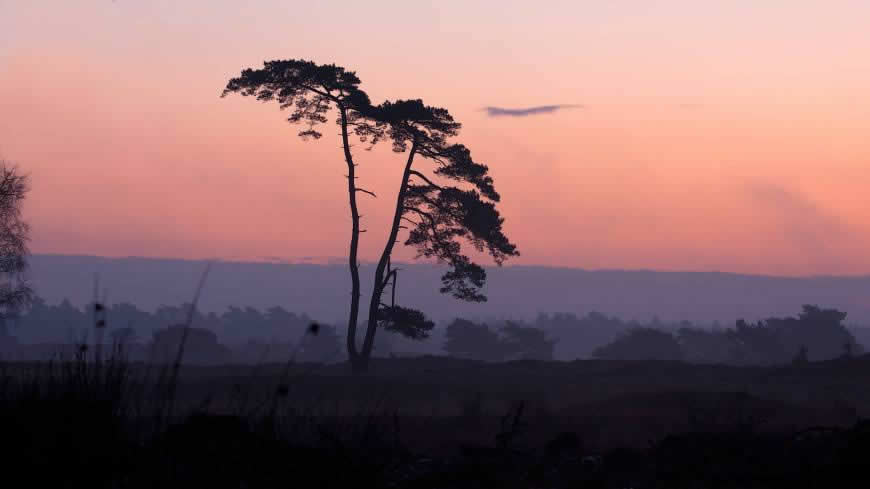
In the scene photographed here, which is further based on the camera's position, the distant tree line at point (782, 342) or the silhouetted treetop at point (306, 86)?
the distant tree line at point (782, 342)

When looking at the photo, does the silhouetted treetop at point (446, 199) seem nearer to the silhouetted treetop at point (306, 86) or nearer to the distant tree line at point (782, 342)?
the silhouetted treetop at point (306, 86)

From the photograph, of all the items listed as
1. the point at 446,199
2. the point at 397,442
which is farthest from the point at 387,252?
the point at 397,442

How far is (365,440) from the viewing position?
6.71 meters

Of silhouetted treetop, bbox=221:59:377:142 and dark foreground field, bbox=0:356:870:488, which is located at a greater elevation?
silhouetted treetop, bbox=221:59:377:142

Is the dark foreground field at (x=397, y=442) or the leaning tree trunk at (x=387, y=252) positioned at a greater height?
the leaning tree trunk at (x=387, y=252)

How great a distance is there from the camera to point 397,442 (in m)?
7.57

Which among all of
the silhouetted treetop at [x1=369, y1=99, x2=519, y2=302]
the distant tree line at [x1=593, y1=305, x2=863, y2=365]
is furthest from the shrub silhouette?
the silhouetted treetop at [x1=369, y1=99, x2=519, y2=302]

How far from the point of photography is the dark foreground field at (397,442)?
6.07 meters

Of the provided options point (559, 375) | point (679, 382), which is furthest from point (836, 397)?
point (559, 375)

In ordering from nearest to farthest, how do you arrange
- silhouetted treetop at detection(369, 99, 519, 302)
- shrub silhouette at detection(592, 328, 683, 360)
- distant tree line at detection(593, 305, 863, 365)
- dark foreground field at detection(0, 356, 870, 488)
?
dark foreground field at detection(0, 356, 870, 488) → silhouetted treetop at detection(369, 99, 519, 302) → distant tree line at detection(593, 305, 863, 365) → shrub silhouette at detection(592, 328, 683, 360)

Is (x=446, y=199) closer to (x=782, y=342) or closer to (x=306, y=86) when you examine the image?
(x=306, y=86)

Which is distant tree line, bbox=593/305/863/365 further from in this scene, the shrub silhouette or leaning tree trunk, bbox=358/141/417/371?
leaning tree trunk, bbox=358/141/417/371

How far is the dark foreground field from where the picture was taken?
239 inches

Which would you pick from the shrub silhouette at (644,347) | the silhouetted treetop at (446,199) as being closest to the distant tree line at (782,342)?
the shrub silhouette at (644,347)
